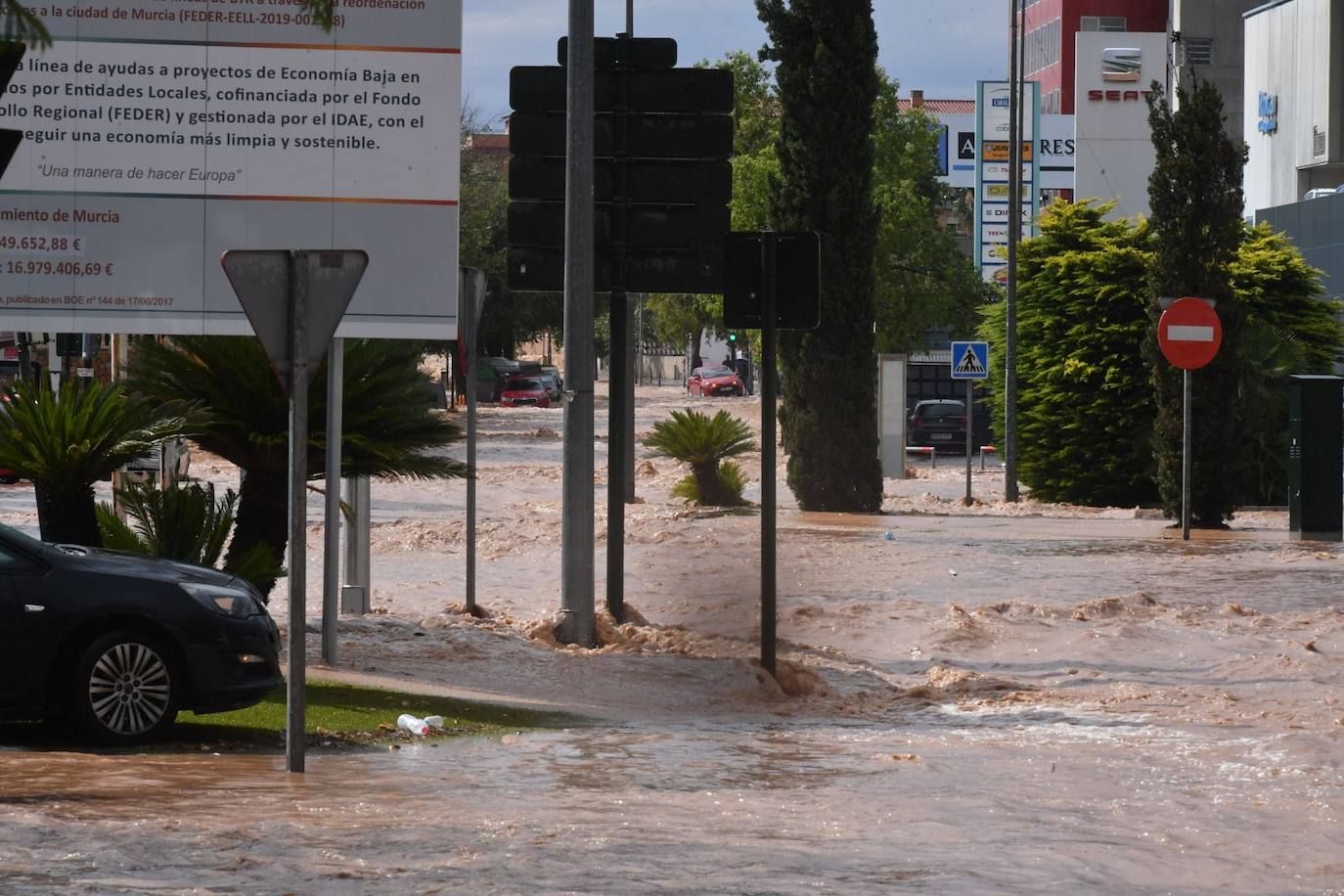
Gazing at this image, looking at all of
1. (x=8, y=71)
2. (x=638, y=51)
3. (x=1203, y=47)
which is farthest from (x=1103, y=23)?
(x=8, y=71)

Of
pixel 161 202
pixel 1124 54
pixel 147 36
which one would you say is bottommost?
pixel 161 202

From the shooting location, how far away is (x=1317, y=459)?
22.2 m

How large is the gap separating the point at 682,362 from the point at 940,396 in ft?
229

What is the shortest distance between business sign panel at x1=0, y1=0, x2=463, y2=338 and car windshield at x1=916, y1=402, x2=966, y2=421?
116 ft

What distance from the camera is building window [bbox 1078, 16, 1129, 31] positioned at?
298 feet

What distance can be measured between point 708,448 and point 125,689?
17.8 meters

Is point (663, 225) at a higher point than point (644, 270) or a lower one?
higher

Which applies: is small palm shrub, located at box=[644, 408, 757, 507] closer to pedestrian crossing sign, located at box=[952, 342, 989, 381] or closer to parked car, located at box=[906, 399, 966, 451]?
pedestrian crossing sign, located at box=[952, 342, 989, 381]

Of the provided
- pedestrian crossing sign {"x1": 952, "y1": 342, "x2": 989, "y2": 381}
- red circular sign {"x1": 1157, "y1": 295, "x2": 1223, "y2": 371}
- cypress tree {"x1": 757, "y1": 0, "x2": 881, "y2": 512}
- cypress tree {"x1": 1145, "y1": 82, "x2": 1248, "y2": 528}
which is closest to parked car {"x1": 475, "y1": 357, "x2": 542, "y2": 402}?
pedestrian crossing sign {"x1": 952, "y1": 342, "x2": 989, "y2": 381}

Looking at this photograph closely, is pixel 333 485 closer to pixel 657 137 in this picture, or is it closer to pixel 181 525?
pixel 181 525

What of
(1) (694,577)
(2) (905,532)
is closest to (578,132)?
(1) (694,577)

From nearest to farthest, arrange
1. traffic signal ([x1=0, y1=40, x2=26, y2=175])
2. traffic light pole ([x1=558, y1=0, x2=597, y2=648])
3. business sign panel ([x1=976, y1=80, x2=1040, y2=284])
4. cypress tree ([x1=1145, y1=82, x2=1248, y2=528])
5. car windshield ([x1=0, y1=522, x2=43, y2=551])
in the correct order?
traffic signal ([x1=0, y1=40, x2=26, y2=175])
car windshield ([x1=0, y1=522, x2=43, y2=551])
traffic light pole ([x1=558, y1=0, x2=597, y2=648])
cypress tree ([x1=1145, y1=82, x2=1248, y2=528])
business sign panel ([x1=976, y1=80, x2=1040, y2=284])

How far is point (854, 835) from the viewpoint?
7.50m

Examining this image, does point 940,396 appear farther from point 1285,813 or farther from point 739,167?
point 1285,813
